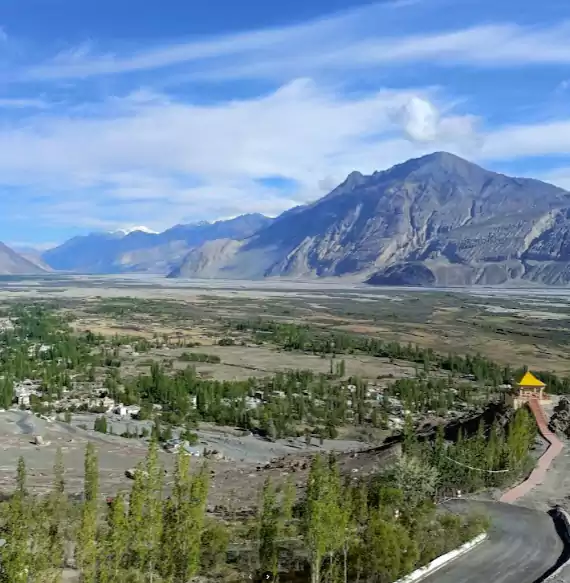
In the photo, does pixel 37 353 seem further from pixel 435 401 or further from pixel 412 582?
pixel 412 582

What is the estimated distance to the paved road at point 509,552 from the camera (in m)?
19.2

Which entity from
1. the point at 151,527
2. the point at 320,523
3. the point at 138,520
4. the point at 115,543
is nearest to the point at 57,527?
the point at 138,520

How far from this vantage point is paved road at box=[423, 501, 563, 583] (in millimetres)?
19156

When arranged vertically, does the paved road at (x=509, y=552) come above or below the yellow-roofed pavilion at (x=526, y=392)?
below

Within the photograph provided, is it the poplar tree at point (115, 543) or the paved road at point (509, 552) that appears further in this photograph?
the paved road at point (509, 552)

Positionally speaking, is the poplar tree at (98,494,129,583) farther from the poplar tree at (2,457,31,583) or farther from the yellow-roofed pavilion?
the yellow-roofed pavilion

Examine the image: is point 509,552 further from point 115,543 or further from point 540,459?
point 540,459

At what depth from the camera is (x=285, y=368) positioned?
255 ft

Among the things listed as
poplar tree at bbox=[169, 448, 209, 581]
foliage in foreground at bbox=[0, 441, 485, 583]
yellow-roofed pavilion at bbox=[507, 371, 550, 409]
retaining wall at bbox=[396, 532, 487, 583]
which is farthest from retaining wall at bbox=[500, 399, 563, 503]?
poplar tree at bbox=[169, 448, 209, 581]

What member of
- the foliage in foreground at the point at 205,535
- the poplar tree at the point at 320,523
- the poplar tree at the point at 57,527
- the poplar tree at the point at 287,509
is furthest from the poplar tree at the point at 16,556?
the poplar tree at the point at 287,509

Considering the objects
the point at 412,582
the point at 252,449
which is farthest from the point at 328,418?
the point at 412,582

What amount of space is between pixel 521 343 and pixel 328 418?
55809 millimetres

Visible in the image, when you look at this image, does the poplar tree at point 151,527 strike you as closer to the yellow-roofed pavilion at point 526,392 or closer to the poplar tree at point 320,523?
A: the poplar tree at point 320,523

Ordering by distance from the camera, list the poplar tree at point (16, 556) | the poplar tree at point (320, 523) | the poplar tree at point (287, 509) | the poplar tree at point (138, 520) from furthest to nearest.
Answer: the poplar tree at point (287, 509)
the poplar tree at point (320, 523)
the poplar tree at point (138, 520)
the poplar tree at point (16, 556)
